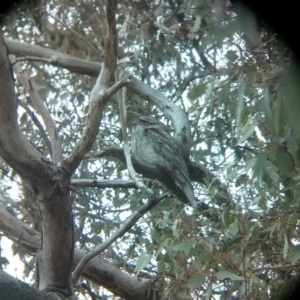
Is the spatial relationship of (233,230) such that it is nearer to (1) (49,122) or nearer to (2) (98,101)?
(2) (98,101)

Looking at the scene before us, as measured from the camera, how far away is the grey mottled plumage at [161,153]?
370 cm

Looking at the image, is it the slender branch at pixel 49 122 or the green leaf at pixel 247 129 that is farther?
the slender branch at pixel 49 122

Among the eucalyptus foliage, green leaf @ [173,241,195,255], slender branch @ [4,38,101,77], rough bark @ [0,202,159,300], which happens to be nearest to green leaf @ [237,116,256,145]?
the eucalyptus foliage

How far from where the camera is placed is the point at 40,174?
117 inches

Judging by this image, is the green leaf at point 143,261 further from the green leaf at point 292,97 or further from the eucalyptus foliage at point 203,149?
the green leaf at point 292,97

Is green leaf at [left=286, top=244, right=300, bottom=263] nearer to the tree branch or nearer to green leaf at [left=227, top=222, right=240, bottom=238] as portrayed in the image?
green leaf at [left=227, top=222, right=240, bottom=238]

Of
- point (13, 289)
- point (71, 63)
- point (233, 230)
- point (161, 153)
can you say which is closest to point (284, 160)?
point (233, 230)

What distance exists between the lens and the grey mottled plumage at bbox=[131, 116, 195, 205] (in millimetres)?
3703

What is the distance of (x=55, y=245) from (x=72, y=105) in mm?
2393

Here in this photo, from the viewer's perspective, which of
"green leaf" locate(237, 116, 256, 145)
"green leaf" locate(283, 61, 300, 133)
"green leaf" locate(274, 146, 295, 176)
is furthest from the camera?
"green leaf" locate(237, 116, 256, 145)

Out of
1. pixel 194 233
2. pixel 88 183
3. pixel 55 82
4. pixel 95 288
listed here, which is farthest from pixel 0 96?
pixel 55 82

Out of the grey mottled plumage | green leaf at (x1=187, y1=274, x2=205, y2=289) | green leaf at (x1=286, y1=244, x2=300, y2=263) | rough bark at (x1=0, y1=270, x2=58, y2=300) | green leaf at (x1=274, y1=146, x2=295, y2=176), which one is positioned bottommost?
rough bark at (x1=0, y1=270, x2=58, y2=300)

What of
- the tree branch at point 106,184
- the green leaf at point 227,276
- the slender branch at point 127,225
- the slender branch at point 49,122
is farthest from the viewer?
the slender branch at point 49,122

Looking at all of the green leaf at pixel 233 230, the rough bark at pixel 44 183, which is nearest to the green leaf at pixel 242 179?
the green leaf at pixel 233 230
